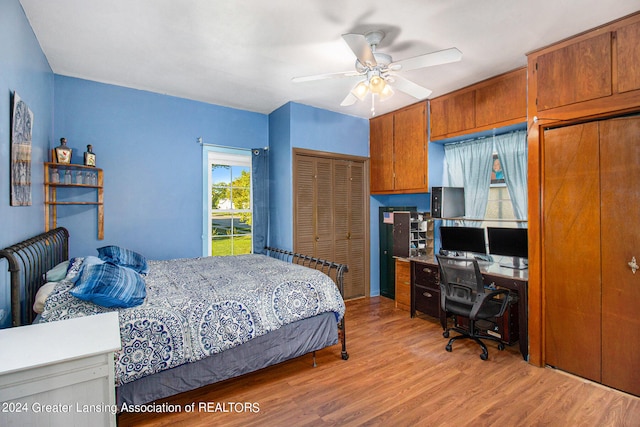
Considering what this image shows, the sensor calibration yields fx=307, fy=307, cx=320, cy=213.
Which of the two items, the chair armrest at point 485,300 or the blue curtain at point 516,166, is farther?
the blue curtain at point 516,166

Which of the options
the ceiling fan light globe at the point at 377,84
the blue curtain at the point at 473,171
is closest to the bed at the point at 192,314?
the ceiling fan light globe at the point at 377,84

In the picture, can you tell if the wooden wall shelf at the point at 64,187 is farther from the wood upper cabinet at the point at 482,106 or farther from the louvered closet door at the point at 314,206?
the wood upper cabinet at the point at 482,106

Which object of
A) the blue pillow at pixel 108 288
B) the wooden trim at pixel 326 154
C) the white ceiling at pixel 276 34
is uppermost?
the white ceiling at pixel 276 34

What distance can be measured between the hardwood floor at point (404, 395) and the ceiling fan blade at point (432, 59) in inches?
95.6

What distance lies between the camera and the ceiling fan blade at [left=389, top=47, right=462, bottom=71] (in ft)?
6.91

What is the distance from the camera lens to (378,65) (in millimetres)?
2488

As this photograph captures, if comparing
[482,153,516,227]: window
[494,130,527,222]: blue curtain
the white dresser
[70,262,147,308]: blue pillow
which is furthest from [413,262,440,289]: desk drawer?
the white dresser

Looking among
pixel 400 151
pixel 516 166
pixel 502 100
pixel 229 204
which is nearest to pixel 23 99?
pixel 229 204

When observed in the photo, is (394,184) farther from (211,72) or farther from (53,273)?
(53,273)

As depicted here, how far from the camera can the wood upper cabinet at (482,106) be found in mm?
2988

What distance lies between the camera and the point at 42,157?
2.69 m

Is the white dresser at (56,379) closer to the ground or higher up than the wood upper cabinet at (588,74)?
closer to the ground

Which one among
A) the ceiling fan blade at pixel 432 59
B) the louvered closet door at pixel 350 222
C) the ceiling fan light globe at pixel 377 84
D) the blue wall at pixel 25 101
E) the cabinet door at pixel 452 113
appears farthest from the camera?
the louvered closet door at pixel 350 222

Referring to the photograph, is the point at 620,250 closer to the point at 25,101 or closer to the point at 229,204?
the point at 229,204
